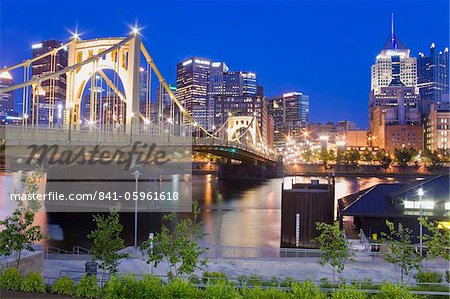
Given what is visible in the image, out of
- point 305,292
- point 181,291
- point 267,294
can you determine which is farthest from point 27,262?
point 305,292

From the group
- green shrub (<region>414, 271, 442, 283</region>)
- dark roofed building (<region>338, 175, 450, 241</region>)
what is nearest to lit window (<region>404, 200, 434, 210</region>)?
dark roofed building (<region>338, 175, 450, 241</region>)

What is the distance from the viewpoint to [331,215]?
2647 cm

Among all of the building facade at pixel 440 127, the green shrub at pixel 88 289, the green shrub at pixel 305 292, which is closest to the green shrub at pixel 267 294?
the green shrub at pixel 305 292

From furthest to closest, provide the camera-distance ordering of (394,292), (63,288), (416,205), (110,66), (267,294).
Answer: (110,66) → (416,205) → (63,288) → (267,294) → (394,292)

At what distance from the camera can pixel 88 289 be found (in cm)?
1309

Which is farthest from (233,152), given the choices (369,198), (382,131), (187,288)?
(382,131)

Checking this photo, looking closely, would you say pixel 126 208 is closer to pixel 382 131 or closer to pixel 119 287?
pixel 119 287

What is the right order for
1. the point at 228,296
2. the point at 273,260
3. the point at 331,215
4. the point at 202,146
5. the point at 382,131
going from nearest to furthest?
the point at 228,296, the point at 273,260, the point at 331,215, the point at 202,146, the point at 382,131

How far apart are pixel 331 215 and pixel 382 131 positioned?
156010mm

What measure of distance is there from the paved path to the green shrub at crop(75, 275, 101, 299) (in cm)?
513

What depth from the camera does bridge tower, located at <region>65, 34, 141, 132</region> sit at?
144 feet

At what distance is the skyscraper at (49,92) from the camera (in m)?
46.7

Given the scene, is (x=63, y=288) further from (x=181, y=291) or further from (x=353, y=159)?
(x=353, y=159)

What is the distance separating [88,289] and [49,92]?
7781 centimetres
